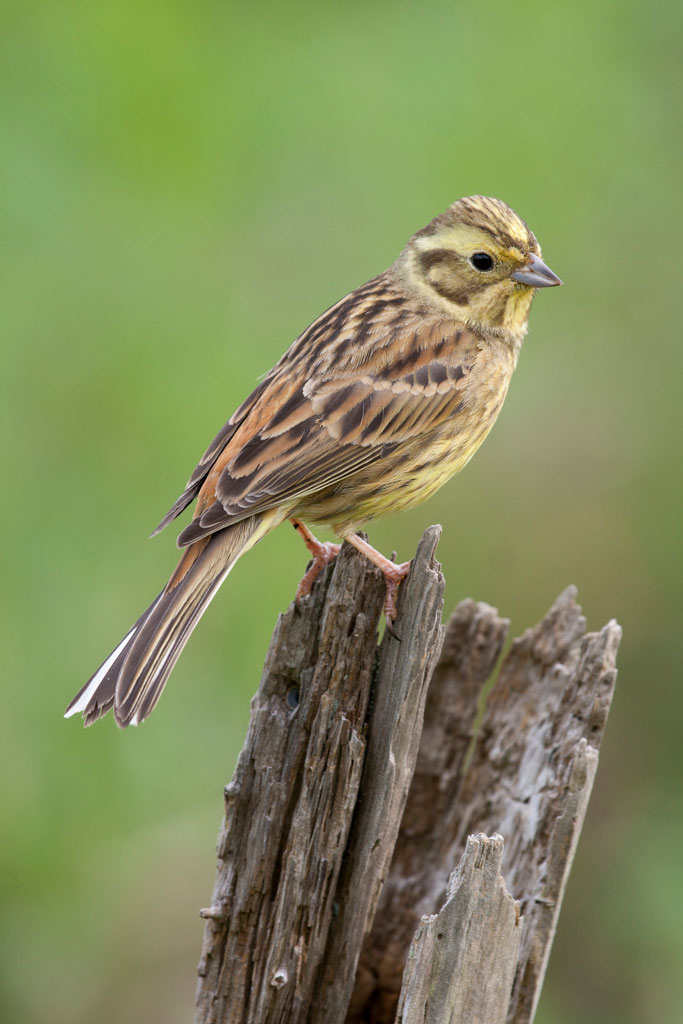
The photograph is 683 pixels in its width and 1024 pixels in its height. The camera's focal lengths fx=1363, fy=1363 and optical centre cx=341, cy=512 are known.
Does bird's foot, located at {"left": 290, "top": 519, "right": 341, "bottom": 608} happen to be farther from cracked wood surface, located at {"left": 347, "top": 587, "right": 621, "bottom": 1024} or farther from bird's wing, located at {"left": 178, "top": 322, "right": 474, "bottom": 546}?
cracked wood surface, located at {"left": 347, "top": 587, "right": 621, "bottom": 1024}

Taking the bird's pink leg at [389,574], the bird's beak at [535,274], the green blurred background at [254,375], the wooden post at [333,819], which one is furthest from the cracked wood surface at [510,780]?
the green blurred background at [254,375]

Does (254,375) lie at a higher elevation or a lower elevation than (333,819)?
higher

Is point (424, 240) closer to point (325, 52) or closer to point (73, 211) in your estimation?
point (73, 211)

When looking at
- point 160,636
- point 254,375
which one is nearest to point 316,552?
point 160,636

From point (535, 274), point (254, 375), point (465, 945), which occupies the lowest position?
point (465, 945)

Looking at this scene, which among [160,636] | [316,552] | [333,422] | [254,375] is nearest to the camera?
[160,636]

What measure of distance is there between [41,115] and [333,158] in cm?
179

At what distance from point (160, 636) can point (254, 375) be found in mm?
3155

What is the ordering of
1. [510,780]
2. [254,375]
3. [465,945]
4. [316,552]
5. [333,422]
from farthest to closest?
[254,375] → [316,552] → [333,422] → [510,780] → [465,945]

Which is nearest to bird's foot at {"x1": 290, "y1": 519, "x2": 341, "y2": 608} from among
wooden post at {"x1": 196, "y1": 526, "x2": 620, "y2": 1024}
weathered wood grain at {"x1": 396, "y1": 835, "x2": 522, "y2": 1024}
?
wooden post at {"x1": 196, "y1": 526, "x2": 620, "y2": 1024}

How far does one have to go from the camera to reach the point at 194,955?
5.99 meters

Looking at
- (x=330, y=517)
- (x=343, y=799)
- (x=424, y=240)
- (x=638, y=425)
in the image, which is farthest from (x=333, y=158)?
(x=343, y=799)

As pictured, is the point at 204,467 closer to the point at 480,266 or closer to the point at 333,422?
the point at 333,422

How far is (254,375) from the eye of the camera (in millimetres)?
7238
